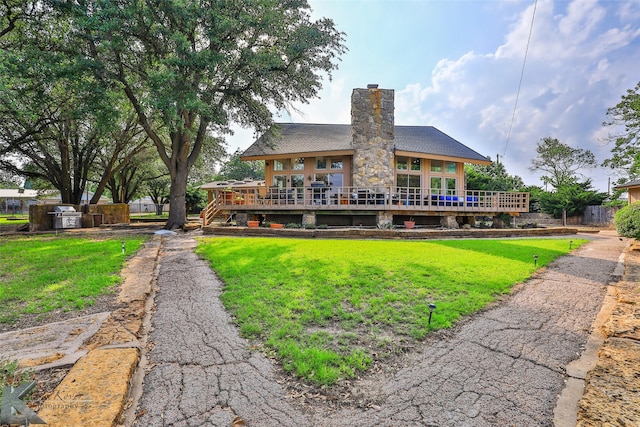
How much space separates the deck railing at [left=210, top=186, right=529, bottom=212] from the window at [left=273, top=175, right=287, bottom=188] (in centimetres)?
175

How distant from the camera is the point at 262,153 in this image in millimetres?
17734

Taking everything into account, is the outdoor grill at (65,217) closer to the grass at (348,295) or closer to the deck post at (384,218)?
the grass at (348,295)

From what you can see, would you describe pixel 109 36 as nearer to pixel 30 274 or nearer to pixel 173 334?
pixel 30 274

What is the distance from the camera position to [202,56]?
→ 37.0 ft

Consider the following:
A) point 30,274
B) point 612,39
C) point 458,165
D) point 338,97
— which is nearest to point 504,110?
point 458,165

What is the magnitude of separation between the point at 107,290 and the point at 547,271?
8.58 meters

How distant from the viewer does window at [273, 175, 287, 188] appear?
18.5m

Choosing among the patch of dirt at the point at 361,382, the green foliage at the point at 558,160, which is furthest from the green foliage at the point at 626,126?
the patch of dirt at the point at 361,382

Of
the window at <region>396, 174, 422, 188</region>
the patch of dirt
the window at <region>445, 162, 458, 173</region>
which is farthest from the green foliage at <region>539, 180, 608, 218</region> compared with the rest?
the patch of dirt

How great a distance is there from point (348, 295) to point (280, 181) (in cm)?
1491

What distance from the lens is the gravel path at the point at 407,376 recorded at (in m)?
2.03

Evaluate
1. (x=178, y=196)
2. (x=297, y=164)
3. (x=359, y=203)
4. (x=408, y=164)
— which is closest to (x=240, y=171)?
Answer: (x=297, y=164)

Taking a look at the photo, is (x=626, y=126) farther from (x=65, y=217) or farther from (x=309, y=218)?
(x=65, y=217)

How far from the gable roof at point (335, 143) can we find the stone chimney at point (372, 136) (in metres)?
0.73
